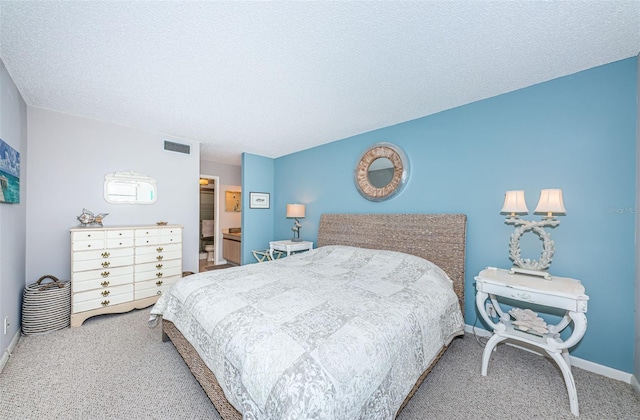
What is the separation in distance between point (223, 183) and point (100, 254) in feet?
10.2

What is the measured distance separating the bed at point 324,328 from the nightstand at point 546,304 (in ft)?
1.09

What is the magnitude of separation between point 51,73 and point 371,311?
10.7 ft

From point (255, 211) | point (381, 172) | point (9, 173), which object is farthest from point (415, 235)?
point (9, 173)

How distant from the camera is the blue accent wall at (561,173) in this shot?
6.01ft

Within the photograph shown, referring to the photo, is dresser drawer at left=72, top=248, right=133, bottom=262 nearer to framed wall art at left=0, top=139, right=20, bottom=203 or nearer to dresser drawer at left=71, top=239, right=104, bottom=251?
dresser drawer at left=71, top=239, right=104, bottom=251

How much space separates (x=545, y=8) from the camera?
4.47 ft

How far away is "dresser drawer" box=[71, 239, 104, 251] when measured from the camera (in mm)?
2621

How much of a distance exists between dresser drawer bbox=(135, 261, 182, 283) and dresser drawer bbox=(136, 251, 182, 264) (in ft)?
0.43

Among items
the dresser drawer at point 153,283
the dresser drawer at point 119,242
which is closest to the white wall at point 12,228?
the dresser drawer at point 119,242

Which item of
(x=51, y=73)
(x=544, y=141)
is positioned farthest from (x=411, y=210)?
(x=51, y=73)

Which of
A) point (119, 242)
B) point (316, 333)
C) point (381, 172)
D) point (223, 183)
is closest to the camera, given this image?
point (316, 333)

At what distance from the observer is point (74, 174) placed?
9.66 ft

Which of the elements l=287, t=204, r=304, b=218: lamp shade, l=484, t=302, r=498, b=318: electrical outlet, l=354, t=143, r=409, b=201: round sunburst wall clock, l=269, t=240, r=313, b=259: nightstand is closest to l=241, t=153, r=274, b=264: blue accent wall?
l=269, t=240, r=313, b=259: nightstand

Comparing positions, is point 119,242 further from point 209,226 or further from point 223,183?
point 209,226
